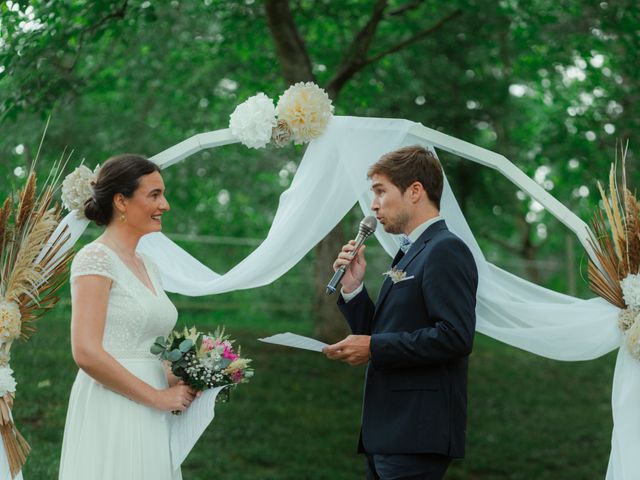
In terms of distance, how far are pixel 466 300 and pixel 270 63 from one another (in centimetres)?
813

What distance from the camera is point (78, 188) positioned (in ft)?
14.1

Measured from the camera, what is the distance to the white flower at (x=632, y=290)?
409 centimetres

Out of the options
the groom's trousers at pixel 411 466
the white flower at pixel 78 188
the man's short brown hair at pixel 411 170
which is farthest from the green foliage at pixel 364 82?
the groom's trousers at pixel 411 466

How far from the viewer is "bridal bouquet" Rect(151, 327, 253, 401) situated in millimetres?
3775

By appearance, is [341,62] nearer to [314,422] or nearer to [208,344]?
[314,422]

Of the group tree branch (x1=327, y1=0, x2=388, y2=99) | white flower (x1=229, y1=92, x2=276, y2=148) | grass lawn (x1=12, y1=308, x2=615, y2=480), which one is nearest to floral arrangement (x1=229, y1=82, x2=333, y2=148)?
white flower (x1=229, y1=92, x2=276, y2=148)

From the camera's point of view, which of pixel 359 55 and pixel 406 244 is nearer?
pixel 406 244

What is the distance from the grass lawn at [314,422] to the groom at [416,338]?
12.1 feet

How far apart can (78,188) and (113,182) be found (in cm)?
55

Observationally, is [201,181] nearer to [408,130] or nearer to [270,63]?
[270,63]

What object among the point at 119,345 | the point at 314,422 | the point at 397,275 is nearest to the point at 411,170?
the point at 397,275

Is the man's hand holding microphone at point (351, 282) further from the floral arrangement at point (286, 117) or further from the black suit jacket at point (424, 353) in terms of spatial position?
the floral arrangement at point (286, 117)

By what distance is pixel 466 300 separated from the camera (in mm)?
3602

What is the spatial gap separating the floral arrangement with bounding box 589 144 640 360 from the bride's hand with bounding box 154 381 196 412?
6.65ft
